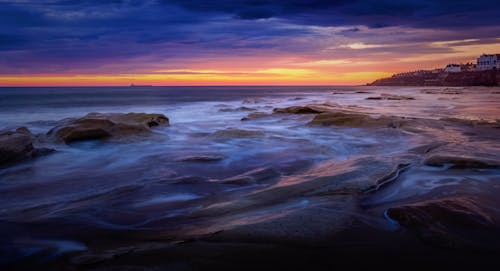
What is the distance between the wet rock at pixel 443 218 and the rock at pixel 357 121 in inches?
295

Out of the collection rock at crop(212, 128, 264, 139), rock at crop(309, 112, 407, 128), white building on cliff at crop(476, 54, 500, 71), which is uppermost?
white building on cliff at crop(476, 54, 500, 71)

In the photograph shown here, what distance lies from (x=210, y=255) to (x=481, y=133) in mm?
9209

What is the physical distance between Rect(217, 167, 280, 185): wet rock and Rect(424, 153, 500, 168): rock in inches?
99.5

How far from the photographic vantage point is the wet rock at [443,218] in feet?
9.68

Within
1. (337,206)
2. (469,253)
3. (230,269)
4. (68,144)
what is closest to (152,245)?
(230,269)

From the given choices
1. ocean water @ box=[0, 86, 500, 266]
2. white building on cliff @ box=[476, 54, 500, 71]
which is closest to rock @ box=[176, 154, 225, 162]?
ocean water @ box=[0, 86, 500, 266]

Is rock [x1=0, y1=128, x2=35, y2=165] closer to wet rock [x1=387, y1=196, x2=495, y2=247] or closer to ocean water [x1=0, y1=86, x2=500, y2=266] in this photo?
ocean water [x1=0, y1=86, x2=500, y2=266]

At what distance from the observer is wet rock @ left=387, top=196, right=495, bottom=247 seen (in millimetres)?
2951

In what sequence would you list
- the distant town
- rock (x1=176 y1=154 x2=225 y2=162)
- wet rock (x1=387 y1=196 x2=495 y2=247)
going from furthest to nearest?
the distant town, rock (x1=176 y1=154 x2=225 y2=162), wet rock (x1=387 y1=196 x2=495 y2=247)

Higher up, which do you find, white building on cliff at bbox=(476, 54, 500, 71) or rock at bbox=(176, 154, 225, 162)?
white building on cliff at bbox=(476, 54, 500, 71)

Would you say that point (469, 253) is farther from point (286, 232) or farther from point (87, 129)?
point (87, 129)

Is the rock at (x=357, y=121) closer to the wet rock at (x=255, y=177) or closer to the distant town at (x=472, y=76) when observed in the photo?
the wet rock at (x=255, y=177)

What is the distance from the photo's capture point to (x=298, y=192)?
14.2 ft

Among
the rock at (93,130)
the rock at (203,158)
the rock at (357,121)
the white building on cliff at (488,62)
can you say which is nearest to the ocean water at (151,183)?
the rock at (203,158)
